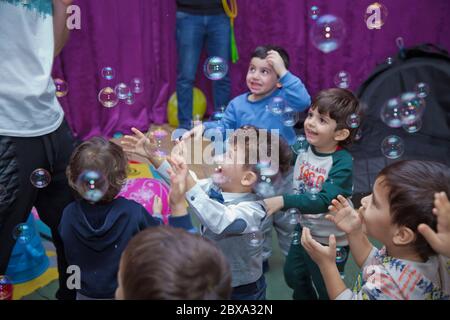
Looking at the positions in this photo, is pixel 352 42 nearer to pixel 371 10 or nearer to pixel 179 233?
pixel 371 10

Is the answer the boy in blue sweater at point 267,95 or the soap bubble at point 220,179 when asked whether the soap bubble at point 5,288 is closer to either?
the soap bubble at point 220,179

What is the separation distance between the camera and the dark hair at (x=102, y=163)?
1508 mm

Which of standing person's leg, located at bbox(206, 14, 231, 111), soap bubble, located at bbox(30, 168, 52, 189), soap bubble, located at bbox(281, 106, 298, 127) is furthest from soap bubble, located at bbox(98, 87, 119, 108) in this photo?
standing person's leg, located at bbox(206, 14, 231, 111)

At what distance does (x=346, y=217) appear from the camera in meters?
1.50

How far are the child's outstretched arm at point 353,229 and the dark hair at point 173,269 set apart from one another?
600 millimetres

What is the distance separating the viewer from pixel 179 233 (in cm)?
102

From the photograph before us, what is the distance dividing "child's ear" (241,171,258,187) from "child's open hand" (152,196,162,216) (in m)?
0.93

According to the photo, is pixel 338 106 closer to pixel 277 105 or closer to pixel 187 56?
pixel 277 105

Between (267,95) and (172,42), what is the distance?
7.36 ft

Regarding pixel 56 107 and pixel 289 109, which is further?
pixel 289 109

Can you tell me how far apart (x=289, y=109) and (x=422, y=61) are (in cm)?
184

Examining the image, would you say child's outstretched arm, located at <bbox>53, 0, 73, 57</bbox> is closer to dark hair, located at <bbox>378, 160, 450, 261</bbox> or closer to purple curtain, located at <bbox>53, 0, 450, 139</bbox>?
dark hair, located at <bbox>378, 160, 450, 261</bbox>

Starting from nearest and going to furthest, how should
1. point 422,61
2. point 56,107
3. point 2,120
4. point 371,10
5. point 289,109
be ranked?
point 2,120, point 56,107, point 289,109, point 371,10, point 422,61

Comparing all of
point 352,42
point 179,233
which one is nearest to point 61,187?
point 179,233
